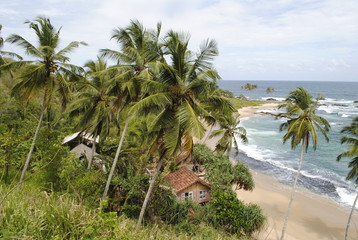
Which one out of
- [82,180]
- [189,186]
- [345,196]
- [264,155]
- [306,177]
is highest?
[82,180]

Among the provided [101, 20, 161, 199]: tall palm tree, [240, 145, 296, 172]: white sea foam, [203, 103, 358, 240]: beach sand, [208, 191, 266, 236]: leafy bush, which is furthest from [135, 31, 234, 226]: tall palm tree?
[240, 145, 296, 172]: white sea foam

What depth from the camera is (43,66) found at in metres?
11.6

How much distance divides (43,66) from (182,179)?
11869 millimetres

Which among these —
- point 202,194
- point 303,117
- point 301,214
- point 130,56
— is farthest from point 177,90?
point 301,214

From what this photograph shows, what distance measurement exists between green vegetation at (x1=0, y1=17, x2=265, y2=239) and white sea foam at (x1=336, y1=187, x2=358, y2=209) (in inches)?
450

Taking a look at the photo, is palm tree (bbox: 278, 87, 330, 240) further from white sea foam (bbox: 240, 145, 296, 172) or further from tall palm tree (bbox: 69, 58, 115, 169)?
white sea foam (bbox: 240, 145, 296, 172)

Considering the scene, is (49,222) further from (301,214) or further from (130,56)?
(301,214)

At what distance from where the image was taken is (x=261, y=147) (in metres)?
40.4

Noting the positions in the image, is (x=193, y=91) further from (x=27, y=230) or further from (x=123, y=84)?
(x=27, y=230)

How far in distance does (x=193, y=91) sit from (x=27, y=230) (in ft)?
22.3

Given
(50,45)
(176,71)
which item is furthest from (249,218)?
(50,45)

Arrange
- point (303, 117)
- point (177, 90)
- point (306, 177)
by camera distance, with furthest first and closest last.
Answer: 1. point (306, 177)
2. point (303, 117)
3. point (177, 90)

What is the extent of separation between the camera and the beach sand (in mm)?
17656

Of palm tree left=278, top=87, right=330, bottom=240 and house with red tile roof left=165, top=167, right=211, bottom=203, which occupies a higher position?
palm tree left=278, top=87, right=330, bottom=240
